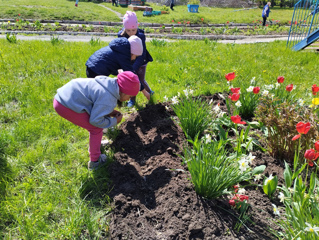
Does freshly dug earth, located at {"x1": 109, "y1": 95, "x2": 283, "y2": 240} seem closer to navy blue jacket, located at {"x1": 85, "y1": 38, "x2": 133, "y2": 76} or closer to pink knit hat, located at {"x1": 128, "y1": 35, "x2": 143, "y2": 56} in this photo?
navy blue jacket, located at {"x1": 85, "y1": 38, "x2": 133, "y2": 76}

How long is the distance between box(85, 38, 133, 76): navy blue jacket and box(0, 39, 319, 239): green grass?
92cm

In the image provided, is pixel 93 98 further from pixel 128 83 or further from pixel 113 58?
pixel 113 58

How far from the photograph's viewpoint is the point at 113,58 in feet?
10.5

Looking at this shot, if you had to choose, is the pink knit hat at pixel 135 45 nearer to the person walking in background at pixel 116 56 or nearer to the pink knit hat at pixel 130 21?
the person walking in background at pixel 116 56

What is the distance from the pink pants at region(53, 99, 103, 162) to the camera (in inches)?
95.2

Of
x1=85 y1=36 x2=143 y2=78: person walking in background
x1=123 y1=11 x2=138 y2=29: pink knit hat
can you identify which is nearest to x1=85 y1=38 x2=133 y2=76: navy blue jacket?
x1=85 y1=36 x2=143 y2=78: person walking in background

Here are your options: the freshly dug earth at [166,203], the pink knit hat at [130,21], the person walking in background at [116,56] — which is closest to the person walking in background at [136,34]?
the pink knit hat at [130,21]

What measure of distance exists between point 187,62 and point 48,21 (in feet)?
32.4

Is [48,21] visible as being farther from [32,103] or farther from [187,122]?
[187,122]

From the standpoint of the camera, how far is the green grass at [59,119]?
209 centimetres

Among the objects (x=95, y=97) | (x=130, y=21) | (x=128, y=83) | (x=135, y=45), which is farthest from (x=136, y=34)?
(x=95, y=97)

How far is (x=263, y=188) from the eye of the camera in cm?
230

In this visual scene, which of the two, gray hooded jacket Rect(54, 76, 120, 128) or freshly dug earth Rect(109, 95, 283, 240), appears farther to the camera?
gray hooded jacket Rect(54, 76, 120, 128)

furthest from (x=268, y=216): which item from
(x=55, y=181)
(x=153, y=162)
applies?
(x=55, y=181)
